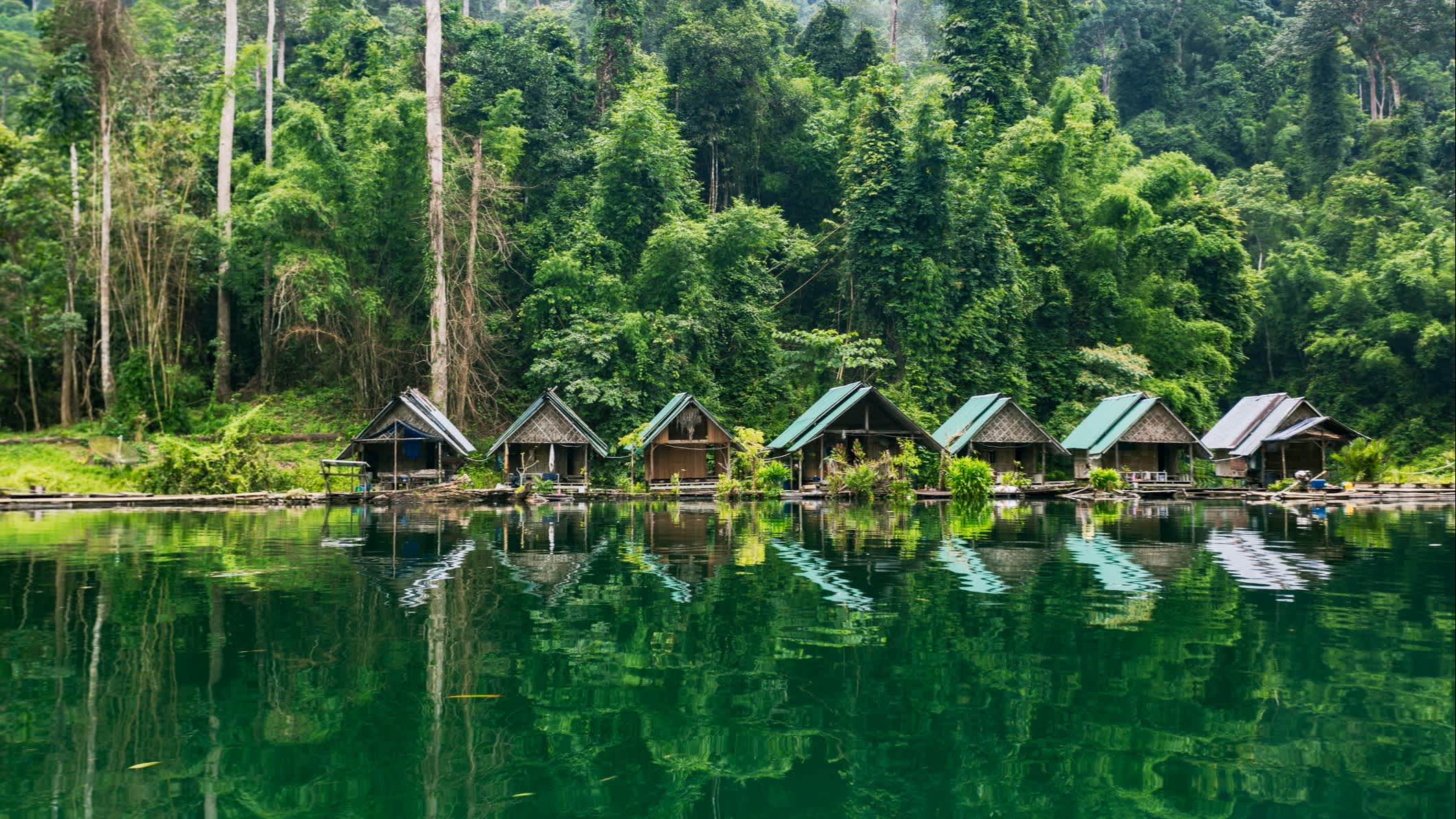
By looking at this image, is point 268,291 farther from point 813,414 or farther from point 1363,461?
point 1363,461

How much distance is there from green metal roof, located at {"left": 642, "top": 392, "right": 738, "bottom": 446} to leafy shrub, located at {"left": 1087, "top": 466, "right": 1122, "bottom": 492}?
33.2 feet

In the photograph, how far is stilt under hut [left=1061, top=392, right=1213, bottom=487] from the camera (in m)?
31.7

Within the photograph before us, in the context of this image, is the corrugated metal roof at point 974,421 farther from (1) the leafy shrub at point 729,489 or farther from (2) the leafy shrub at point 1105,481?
(1) the leafy shrub at point 729,489

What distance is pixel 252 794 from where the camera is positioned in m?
5.10

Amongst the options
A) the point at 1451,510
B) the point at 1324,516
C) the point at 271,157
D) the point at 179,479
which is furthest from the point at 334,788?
the point at 271,157

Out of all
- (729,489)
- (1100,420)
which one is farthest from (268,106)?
(1100,420)

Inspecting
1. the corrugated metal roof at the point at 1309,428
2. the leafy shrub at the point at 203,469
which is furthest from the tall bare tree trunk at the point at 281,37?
the corrugated metal roof at the point at 1309,428

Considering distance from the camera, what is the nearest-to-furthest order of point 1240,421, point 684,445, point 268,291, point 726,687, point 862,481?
1. point 726,687
2. point 862,481
3. point 684,445
4. point 1240,421
5. point 268,291

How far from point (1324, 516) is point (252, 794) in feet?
72.7

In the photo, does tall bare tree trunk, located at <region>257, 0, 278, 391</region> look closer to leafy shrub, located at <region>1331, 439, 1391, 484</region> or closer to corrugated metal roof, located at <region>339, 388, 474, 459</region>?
corrugated metal roof, located at <region>339, 388, 474, 459</region>

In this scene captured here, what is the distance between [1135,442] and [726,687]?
1099 inches

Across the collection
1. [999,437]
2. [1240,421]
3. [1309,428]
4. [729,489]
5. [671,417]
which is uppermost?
[671,417]

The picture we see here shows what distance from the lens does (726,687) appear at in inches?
282

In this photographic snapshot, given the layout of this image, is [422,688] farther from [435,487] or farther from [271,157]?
[271,157]
